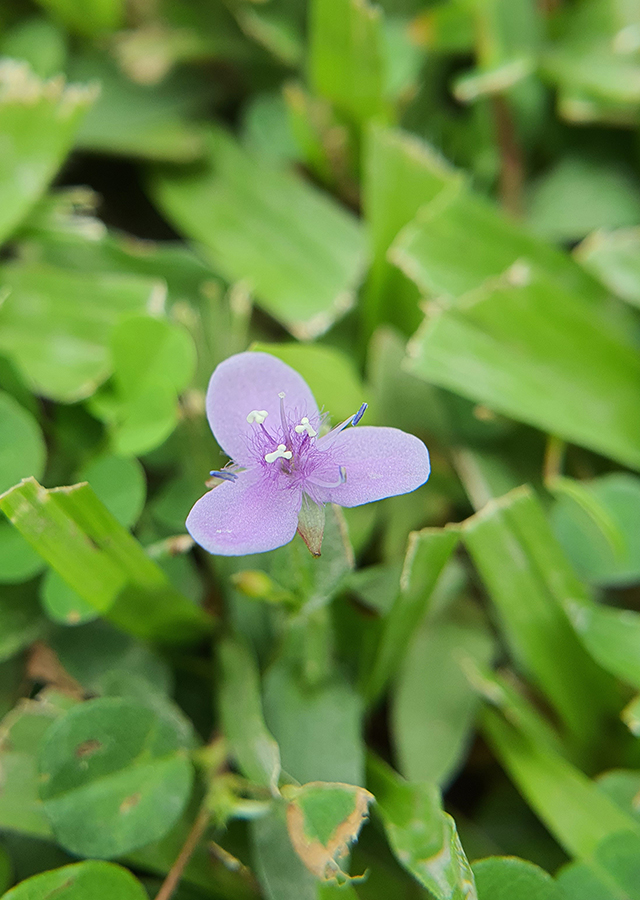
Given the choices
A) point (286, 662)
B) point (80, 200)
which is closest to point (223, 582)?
point (286, 662)

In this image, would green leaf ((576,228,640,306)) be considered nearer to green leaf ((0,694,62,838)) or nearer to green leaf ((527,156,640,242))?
green leaf ((527,156,640,242))

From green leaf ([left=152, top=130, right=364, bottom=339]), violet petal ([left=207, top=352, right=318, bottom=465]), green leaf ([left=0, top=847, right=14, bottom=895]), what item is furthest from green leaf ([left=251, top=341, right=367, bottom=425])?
green leaf ([left=0, top=847, right=14, bottom=895])

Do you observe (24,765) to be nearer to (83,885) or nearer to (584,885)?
(83,885)

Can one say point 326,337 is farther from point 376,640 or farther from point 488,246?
point 376,640

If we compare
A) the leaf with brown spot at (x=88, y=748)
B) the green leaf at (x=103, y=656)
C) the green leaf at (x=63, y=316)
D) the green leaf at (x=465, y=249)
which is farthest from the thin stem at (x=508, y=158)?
the leaf with brown spot at (x=88, y=748)

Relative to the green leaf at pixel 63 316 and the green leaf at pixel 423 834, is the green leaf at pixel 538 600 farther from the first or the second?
the green leaf at pixel 63 316

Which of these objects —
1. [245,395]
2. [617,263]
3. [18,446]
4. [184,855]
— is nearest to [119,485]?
[18,446]
